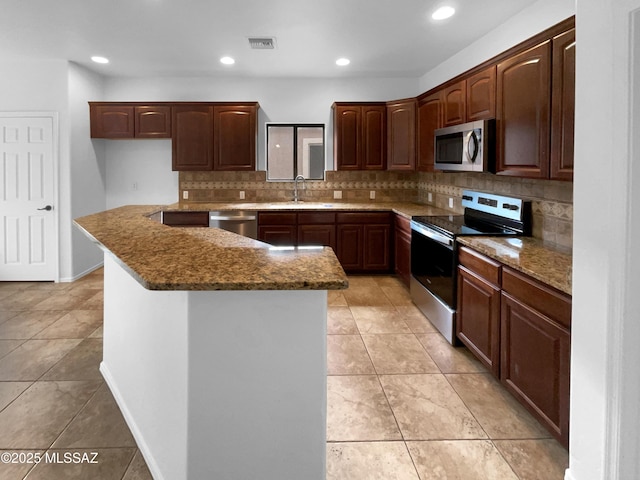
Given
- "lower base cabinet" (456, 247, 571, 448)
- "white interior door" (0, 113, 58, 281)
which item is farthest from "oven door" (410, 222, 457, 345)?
"white interior door" (0, 113, 58, 281)

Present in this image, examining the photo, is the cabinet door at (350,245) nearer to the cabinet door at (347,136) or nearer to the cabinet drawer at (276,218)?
the cabinet drawer at (276,218)

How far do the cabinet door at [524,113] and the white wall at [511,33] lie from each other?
39cm

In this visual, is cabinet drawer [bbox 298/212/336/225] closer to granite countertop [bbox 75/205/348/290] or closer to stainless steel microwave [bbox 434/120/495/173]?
stainless steel microwave [bbox 434/120/495/173]

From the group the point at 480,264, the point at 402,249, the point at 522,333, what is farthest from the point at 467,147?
the point at 522,333

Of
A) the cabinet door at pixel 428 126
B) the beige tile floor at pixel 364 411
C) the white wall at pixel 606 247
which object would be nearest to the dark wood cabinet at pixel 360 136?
the cabinet door at pixel 428 126

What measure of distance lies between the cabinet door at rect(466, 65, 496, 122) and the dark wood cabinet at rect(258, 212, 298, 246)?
2.40m

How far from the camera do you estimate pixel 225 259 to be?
5.98 ft

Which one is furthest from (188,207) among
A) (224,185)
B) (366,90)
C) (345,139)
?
(366,90)

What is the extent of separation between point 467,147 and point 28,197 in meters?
4.93

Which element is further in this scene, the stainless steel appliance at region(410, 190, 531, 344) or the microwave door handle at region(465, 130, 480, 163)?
the microwave door handle at region(465, 130, 480, 163)

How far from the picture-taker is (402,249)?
5195 millimetres

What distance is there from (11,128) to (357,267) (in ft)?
14.4

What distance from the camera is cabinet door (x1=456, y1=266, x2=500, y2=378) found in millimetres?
2734

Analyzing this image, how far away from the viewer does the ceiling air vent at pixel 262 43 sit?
4.31 metres
